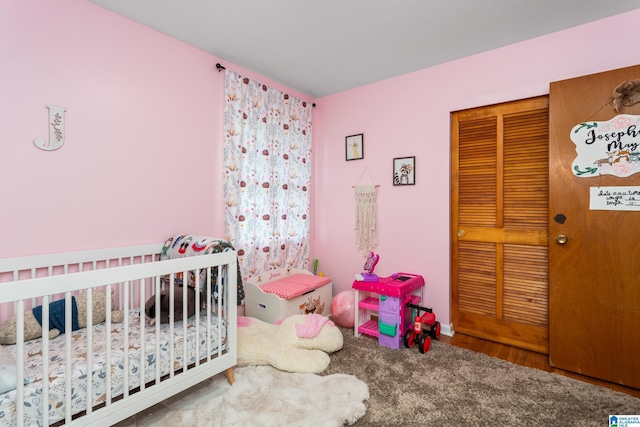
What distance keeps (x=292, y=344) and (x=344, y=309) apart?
2.56 ft

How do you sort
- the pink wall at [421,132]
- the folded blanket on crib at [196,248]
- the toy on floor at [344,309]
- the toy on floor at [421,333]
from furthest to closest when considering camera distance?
the toy on floor at [344,309] → the toy on floor at [421,333] → the pink wall at [421,132] → the folded blanket on crib at [196,248]

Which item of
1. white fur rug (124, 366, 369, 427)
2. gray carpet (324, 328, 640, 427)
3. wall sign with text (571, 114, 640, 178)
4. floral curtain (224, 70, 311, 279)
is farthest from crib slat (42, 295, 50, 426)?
wall sign with text (571, 114, 640, 178)

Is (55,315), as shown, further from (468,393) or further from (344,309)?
(468,393)

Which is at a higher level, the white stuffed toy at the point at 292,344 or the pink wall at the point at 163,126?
the pink wall at the point at 163,126

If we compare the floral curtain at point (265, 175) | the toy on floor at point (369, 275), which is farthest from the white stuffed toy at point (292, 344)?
the floral curtain at point (265, 175)

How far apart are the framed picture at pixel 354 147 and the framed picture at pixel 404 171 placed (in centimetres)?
41

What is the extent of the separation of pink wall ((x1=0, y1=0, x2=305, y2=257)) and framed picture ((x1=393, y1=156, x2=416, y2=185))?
161cm

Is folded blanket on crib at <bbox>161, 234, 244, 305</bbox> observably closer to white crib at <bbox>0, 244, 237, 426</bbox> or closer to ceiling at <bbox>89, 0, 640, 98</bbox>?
white crib at <bbox>0, 244, 237, 426</bbox>

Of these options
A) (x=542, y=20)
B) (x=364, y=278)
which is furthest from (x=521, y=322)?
(x=542, y=20)

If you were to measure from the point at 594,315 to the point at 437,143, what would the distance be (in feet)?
5.38

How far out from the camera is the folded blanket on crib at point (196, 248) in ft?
6.14

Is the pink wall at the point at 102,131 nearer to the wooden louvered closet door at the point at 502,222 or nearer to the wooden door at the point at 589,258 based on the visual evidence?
the wooden louvered closet door at the point at 502,222

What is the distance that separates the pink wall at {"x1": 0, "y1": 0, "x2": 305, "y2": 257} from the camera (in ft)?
5.57

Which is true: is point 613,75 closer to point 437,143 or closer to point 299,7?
point 437,143
